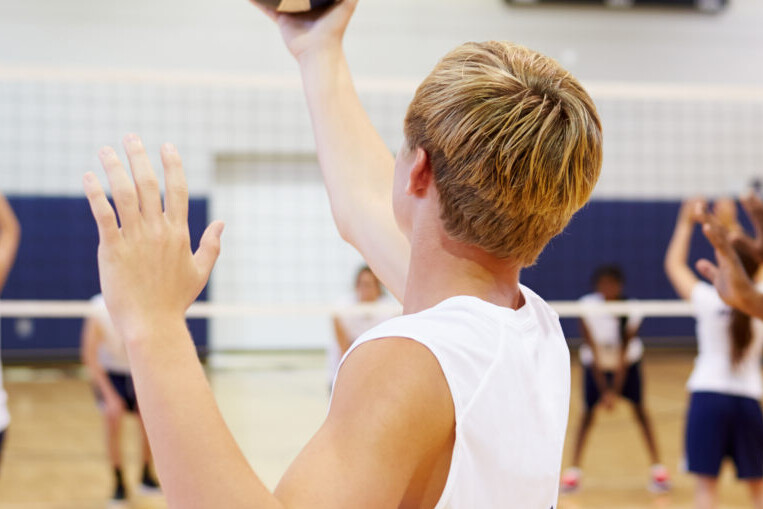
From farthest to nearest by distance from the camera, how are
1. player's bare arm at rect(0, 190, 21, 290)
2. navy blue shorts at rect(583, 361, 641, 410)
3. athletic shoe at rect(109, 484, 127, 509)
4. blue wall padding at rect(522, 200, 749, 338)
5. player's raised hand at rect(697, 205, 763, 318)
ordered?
1. blue wall padding at rect(522, 200, 749, 338)
2. navy blue shorts at rect(583, 361, 641, 410)
3. athletic shoe at rect(109, 484, 127, 509)
4. player's bare arm at rect(0, 190, 21, 290)
5. player's raised hand at rect(697, 205, 763, 318)

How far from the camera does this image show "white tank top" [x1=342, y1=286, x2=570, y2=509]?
28.1 inches

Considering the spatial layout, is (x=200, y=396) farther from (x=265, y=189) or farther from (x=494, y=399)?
(x=265, y=189)

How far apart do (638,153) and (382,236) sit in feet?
32.1

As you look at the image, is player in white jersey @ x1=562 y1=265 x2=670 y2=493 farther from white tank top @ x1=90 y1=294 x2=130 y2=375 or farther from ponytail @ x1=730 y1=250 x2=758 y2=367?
white tank top @ x1=90 y1=294 x2=130 y2=375

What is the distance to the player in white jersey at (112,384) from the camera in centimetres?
470

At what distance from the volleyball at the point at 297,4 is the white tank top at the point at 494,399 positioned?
0.67 metres

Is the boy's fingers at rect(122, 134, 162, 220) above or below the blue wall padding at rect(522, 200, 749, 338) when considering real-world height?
above

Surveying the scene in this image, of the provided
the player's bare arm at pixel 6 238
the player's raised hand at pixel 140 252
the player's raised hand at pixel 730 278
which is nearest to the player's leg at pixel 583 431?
the player's raised hand at pixel 730 278

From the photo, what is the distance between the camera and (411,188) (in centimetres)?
81

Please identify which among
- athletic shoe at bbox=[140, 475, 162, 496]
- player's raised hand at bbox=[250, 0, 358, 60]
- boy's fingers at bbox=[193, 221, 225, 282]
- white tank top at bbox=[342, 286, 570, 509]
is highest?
player's raised hand at bbox=[250, 0, 358, 60]

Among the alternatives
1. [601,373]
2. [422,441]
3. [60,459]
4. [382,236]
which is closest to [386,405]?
[422,441]

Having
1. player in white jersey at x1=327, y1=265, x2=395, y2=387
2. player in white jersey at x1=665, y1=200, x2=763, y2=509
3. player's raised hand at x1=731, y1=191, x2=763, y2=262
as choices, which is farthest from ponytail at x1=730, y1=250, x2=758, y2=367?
player in white jersey at x1=327, y1=265, x2=395, y2=387

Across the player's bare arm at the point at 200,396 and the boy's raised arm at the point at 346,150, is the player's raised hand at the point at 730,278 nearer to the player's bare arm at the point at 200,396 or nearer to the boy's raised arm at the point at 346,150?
the boy's raised arm at the point at 346,150

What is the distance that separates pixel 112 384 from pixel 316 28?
4231mm
